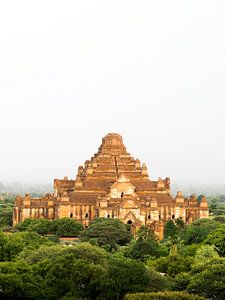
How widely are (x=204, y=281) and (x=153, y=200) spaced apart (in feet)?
143

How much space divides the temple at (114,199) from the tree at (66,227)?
16.9 ft

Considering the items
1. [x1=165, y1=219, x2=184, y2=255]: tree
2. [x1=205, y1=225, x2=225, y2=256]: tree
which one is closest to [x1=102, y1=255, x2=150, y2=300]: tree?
[x1=165, y1=219, x2=184, y2=255]: tree

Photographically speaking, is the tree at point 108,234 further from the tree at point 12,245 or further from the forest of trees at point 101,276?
the forest of trees at point 101,276

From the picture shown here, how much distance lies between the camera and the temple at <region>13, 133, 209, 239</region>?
269ft

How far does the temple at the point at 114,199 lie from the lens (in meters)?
81.9

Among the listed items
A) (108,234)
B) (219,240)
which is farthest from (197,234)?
(219,240)

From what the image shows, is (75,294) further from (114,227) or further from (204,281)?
(114,227)

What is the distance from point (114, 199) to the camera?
83.7m

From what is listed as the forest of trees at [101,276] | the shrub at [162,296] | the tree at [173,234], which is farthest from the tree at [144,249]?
the shrub at [162,296]

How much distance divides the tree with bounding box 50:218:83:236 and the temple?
203 inches

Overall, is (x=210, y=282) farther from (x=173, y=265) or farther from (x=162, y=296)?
(x=173, y=265)

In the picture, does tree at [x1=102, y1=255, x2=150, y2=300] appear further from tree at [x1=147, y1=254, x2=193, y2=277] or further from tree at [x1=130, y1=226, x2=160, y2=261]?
tree at [x1=130, y1=226, x2=160, y2=261]

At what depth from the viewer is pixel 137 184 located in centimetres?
8900

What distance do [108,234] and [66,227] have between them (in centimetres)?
745
